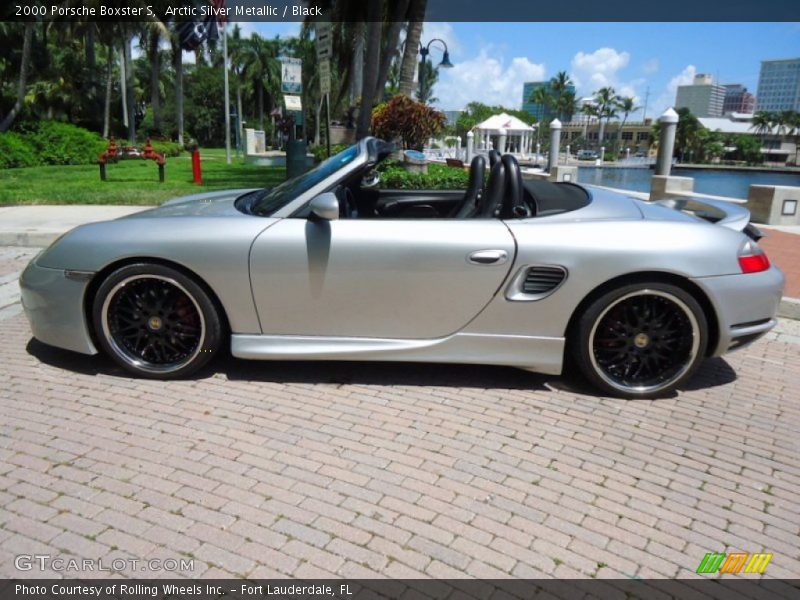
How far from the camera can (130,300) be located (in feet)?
12.1

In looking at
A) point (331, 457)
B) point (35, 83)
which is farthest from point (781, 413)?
point (35, 83)

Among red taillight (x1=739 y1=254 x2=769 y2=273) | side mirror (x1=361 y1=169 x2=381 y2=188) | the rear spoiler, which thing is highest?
side mirror (x1=361 y1=169 x2=381 y2=188)

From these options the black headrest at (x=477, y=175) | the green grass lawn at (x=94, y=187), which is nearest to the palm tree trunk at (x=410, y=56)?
the green grass lawn at (x=94, y=187)

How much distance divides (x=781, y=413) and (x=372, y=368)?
2.40m

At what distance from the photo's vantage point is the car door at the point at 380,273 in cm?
350

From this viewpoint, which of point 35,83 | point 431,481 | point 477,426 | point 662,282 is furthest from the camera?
point 35,83

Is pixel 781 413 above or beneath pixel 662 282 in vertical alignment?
beneath

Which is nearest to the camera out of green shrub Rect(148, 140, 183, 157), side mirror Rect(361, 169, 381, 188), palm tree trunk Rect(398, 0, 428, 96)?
side mirror Rect(361, 169, 381, 188)

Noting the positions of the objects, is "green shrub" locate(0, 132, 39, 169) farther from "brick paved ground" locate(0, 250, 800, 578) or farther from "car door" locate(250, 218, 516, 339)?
"car door" locate(250, 218, 516, 339)

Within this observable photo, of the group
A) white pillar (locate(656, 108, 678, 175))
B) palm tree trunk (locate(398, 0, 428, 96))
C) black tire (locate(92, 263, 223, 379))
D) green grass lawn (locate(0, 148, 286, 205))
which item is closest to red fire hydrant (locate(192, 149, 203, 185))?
green grass lawn (locate(0, 148, 286, 205))

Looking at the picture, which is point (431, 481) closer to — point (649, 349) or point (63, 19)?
point (649, 349)

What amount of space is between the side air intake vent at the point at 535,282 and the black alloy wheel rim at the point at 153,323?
1.79m

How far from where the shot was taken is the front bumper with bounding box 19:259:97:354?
12.1 feet

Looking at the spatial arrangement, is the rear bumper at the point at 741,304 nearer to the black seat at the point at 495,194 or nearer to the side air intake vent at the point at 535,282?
the side air intake vent at the point at 535,282
